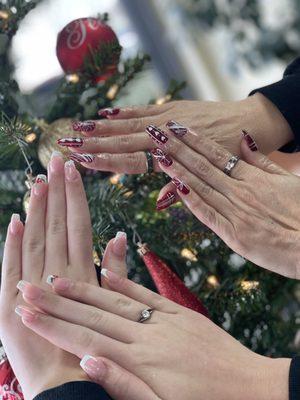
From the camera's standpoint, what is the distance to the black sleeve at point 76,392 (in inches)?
23.4

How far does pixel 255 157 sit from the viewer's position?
31.5 inches

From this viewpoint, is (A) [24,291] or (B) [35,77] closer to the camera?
(A) [24,291]

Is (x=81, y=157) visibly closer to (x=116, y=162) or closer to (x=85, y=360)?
(x=116, y=162)

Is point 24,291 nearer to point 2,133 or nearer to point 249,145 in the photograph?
point 2,133

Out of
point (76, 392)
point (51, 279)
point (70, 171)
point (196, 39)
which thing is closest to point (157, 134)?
point (70, 171)

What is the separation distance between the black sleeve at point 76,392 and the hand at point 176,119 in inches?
11.5

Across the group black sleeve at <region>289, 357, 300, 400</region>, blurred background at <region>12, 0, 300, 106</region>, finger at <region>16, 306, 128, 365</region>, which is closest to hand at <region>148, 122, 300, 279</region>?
A: black sleeve at <region>289, 357, 300, 400</region>

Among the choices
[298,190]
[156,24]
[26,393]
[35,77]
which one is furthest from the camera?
[156,24]

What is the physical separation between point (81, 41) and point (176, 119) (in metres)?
0.25

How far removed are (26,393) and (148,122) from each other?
1.36ft

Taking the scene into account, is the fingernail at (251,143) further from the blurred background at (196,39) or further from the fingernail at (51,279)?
the blurred background at (196,39)

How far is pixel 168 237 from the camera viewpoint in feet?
3.18

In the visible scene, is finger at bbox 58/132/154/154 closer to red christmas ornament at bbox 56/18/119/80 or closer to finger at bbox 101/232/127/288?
finger at bbox 101/232/127/288

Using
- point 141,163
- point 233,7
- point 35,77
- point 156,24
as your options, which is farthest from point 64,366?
point 156,24
